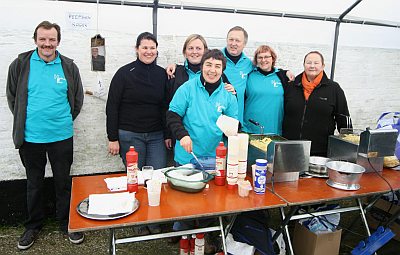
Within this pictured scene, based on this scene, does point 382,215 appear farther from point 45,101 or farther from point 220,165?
point 45,101

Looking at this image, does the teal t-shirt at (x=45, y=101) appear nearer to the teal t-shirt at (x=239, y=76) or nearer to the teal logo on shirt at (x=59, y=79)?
the teal logo on shirt at (x=59, y=79)

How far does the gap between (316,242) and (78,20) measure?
2.83 meters

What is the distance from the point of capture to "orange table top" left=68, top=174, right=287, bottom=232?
179cm

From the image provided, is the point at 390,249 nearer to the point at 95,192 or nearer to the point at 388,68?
the point at 388,68

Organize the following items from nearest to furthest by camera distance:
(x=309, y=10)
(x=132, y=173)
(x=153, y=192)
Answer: (x=153, y=192)
(x=132, y=173)
(x=309, y=10)

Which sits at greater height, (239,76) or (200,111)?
(239,76)

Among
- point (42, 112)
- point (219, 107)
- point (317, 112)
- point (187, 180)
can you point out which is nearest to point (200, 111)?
point (219, 107)

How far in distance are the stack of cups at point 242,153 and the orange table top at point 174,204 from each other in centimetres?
14

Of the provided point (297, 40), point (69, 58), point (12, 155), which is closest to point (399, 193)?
point (297, 40)

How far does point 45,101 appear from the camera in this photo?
288cm

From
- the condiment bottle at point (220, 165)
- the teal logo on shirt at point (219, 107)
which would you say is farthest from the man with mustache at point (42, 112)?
the condiment bottle at point (220, 165)

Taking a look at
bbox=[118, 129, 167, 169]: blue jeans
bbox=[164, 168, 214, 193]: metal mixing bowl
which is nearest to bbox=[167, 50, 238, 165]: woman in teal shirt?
bbox=[164, 168, 214, 193]: metal mixing bowl

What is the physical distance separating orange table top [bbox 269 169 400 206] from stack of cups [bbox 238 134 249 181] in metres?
0.27

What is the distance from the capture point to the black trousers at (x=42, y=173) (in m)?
3.00
